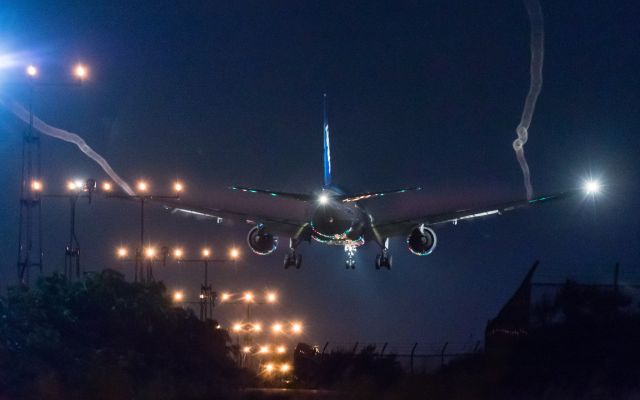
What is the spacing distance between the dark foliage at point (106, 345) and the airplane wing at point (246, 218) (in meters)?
5.36

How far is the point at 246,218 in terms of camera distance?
54125 mm

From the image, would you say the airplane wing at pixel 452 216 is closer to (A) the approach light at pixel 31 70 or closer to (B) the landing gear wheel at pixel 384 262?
(B) the landing gear wheel at pixel 384 262

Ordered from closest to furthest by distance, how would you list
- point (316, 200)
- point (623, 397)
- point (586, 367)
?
point (623, 397) < point (586, 367) < point (316, 200)

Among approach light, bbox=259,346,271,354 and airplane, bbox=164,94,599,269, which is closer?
airplane, bbox=164,94,599,269

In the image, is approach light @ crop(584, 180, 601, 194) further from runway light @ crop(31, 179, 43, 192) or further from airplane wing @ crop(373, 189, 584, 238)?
runway light @ crop(31, 179, 43, 192)

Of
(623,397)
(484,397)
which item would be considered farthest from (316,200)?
(623,397)

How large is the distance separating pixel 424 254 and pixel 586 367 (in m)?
16.2

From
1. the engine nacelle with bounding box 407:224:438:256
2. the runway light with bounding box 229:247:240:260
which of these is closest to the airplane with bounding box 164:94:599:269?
the engine nacelle with bounding box 407:224:438:256

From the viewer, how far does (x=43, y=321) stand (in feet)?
160

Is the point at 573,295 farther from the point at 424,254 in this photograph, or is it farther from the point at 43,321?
the point at 43,321

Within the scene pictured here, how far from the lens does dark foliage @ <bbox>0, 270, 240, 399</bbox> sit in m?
39.5

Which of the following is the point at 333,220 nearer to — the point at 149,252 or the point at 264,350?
the point at 149,252

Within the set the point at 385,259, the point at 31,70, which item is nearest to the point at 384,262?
the point at 385,259

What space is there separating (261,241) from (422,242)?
8170mm
